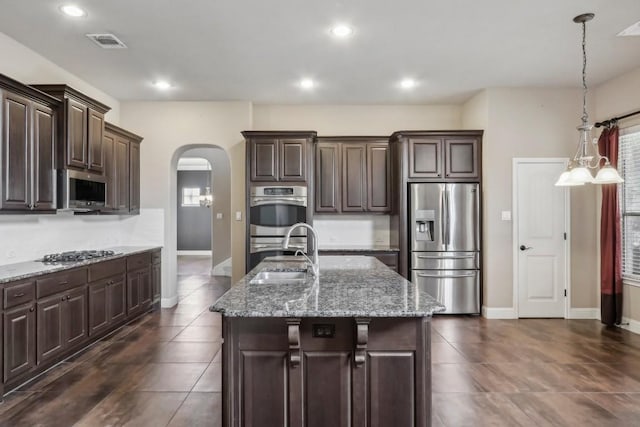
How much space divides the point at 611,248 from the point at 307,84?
4.06m

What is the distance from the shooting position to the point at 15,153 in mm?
3029

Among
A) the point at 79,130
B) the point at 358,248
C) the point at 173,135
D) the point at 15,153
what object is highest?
the point at 173,135

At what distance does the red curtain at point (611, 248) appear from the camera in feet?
14.1

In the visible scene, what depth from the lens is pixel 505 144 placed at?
4840mm

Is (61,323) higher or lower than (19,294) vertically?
lower

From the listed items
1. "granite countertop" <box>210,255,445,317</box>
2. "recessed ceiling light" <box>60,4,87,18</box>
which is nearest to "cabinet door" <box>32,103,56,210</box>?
"recessed ceiling light" <box>60,4,87,18</box>

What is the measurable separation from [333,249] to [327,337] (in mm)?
3238

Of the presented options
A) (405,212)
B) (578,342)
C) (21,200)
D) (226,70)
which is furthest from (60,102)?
(578,342)

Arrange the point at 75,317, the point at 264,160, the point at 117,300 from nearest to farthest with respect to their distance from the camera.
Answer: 1. the point at 75,317
2. the point at 117,300
3. the point at 264,160

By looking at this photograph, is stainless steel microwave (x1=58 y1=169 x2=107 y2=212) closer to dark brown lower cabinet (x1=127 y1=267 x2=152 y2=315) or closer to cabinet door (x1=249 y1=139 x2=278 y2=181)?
dark brown lower cabinet (x1=127 y1=267 x2=152 y2=315)

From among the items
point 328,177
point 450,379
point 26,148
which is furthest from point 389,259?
point 26,148

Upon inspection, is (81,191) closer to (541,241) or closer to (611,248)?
(541,241)

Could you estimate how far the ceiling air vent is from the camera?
3395 mm

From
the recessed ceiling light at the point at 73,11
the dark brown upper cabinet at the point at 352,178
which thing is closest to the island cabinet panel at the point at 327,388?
the recessed ceiling light at the point at 73,11
